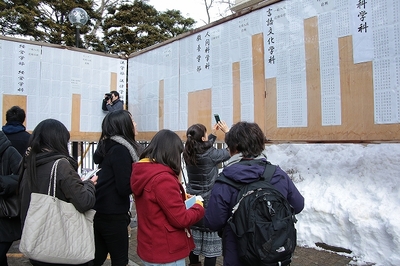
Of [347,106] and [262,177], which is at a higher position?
[347,106]

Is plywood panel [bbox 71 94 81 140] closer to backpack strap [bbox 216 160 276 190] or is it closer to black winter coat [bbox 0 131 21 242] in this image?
black winter coat [bbox 0 131 21 242]

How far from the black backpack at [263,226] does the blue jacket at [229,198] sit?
87mm

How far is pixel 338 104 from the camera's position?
375 centimetres

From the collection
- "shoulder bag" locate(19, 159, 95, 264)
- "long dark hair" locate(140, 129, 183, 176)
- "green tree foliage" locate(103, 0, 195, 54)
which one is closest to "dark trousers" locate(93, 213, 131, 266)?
"shoulder bag" locate(19, 159, 95, 264)

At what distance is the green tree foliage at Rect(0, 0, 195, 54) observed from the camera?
53.2 ft

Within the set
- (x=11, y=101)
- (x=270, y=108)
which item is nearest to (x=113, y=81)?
(x=11, y=101)

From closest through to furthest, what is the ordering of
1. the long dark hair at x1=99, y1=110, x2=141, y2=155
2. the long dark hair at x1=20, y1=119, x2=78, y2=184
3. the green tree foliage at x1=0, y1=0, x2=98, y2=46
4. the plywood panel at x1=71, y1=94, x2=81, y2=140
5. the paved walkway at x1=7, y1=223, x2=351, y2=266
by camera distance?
the long dark hair at x1=20, y1=119, x2=78, y2=184 < the long dark hair at x1=99, y1=110, x2=141, y2=155 < the paved walkway at x1=7, y1=223, x2=351, y2=266 < the plywood panel at x1=71, y1=94, x2=81, y2=140 < the green tree foliage at x1=0, y1=0, x2=98, y2=46

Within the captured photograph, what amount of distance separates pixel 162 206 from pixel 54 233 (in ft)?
2.52

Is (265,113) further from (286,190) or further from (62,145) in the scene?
(62,145)

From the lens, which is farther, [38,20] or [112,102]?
[38,20]

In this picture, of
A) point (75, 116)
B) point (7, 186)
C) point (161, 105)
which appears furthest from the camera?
point (75, 116)

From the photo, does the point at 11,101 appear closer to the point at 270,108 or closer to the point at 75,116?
the point at 75,116

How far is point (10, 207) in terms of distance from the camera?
2.76m

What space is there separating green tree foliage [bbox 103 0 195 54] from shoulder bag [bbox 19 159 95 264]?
16.5m
